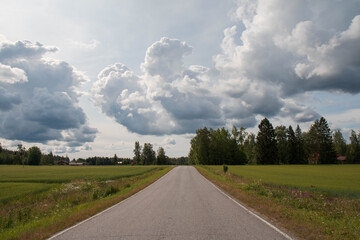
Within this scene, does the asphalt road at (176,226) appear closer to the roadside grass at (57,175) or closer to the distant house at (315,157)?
the roadside grass at (57,175)

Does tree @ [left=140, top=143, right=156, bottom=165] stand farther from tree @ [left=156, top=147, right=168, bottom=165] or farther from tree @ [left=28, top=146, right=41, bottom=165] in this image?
tree @ [left=28, top=146, right=41, bottom=165]

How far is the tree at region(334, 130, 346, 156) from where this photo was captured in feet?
365

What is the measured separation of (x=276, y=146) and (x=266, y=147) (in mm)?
4287

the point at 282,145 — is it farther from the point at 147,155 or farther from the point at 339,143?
the point at 147,155

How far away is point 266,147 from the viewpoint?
8925 centimetres

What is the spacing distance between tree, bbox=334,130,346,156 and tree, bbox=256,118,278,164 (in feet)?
142

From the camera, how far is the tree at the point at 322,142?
273 feet

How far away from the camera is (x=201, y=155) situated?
106938mm

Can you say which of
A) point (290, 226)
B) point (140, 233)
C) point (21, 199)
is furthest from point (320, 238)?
point (21, 199)

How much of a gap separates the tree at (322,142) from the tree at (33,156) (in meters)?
156

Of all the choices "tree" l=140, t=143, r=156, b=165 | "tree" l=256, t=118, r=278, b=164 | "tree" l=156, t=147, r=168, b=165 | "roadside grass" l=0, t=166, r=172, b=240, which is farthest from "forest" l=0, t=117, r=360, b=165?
"roadside grass" l=0, t=166, r=172, b=240

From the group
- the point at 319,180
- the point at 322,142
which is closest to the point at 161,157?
the point at 322,142

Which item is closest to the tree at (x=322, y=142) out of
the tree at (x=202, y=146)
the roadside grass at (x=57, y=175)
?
the tree at (x=202, y=146)

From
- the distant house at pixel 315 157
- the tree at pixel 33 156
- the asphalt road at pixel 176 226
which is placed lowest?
the distant house at pixel 315 157
